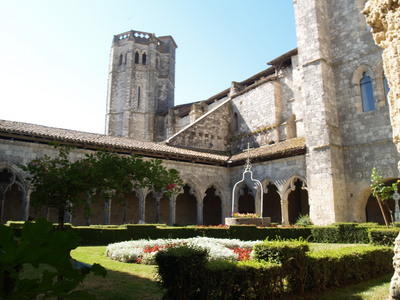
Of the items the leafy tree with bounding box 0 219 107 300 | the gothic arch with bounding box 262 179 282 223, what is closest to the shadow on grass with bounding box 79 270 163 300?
the leafy tree with bounding box 0 219 107 300

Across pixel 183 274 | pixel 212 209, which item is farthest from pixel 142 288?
pixel 212 209

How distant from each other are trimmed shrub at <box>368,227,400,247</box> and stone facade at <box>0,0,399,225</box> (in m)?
5.25

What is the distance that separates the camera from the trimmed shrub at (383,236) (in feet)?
30.0

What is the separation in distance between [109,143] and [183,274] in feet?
40.6

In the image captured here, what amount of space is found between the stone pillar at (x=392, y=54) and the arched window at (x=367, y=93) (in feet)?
40.6

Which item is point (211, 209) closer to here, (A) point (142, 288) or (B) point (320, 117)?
(B) point (320, 117)

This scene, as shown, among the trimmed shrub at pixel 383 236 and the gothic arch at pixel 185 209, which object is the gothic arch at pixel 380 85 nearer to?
the trimmed shrub at pixel 383 236

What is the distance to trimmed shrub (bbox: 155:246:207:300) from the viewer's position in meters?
4.43

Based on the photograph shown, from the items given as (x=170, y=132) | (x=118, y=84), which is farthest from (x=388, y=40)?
(x=118, y=84)

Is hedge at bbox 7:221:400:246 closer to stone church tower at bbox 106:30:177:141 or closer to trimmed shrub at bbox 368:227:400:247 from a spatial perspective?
trimmed shrub at bbox 368:227:400:247

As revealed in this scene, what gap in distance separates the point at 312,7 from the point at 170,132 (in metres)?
17.8

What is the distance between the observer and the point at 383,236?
938 centimetres

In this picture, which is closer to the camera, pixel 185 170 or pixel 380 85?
pixel 380 85

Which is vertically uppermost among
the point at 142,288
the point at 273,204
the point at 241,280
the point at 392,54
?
the point at 392,54
